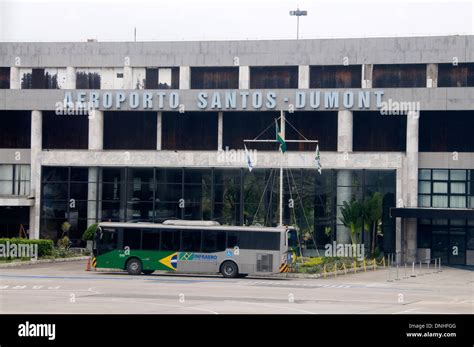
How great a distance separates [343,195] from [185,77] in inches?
611

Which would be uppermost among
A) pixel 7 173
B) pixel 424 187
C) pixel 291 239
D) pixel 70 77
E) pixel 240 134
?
pixel 70 77

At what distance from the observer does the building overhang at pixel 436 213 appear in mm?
68312

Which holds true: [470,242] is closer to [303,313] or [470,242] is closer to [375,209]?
[375,209]

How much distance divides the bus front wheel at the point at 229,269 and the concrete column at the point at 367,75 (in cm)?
2317

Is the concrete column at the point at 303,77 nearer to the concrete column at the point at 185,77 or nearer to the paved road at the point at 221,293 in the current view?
the concrete column at the point at 185,77

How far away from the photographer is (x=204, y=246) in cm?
5522

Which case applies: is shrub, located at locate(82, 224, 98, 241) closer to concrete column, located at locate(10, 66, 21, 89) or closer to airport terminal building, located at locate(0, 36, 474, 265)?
airport terminal building, located at locate(0, 36, 474, 265)

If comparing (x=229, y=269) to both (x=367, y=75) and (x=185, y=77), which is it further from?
(x=185, y=77)

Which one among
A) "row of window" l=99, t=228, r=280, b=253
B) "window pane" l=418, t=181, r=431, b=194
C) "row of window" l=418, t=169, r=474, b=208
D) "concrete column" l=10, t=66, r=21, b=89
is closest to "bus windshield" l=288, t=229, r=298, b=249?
"row of window" l=99, t=228, r=280, b=253

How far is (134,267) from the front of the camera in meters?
55.8

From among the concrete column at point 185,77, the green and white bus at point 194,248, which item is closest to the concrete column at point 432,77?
the concrete column at point 185,77

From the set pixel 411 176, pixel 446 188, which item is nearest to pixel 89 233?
pixel 411 176
